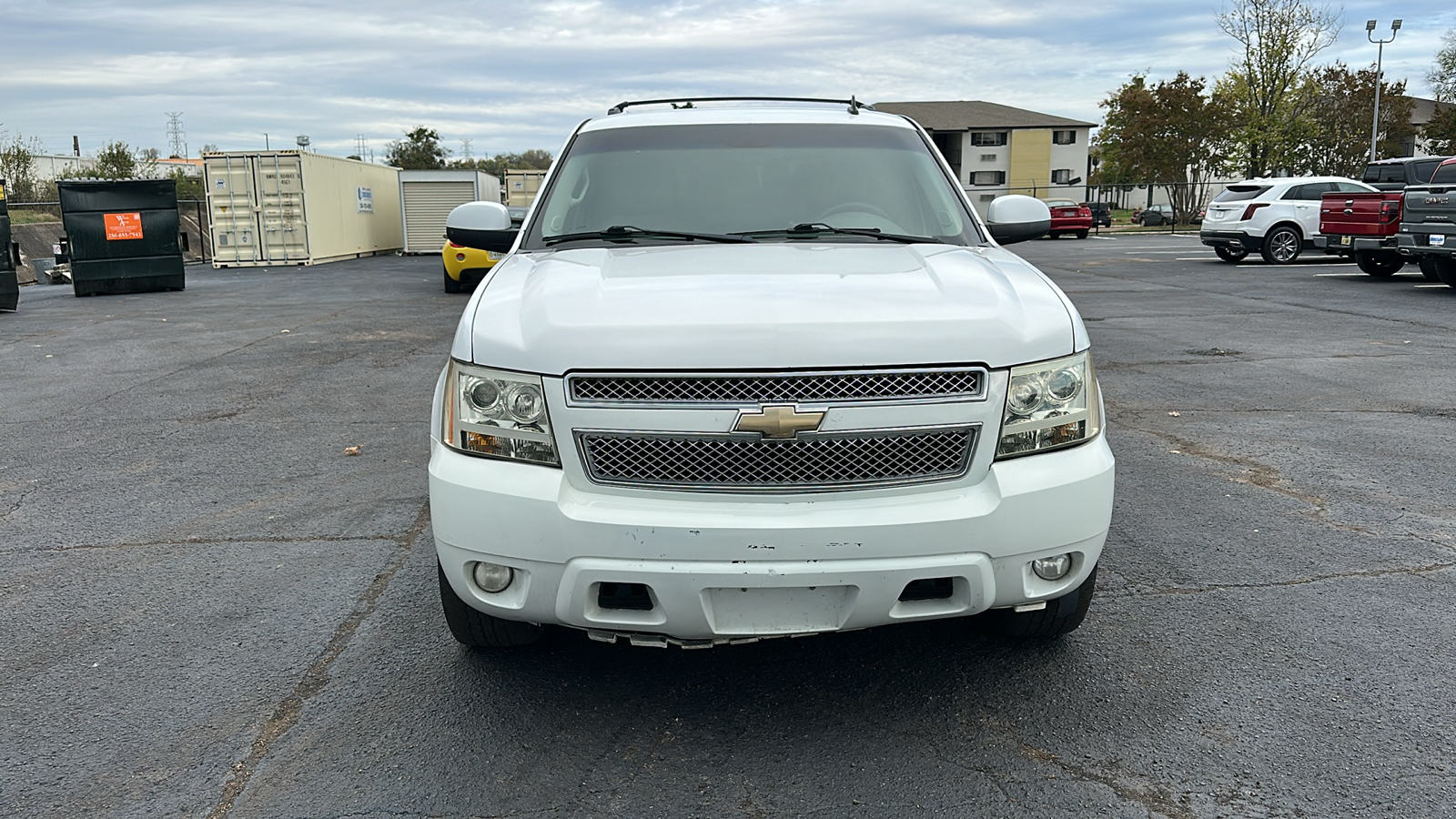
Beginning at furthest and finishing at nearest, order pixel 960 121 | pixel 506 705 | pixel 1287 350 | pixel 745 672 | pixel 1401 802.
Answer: pixel 960 121
pixel 1287 350
pixel 745 672
pixel 506 705
pixel 1401 802

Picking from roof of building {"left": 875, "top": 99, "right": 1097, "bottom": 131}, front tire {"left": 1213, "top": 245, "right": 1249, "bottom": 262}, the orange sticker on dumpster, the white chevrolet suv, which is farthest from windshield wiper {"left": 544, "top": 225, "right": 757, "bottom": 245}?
roof of building {"left": 875, "top": 99, "right": 1097, "bottom": 131}

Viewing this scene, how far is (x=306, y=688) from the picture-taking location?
3.27 metres

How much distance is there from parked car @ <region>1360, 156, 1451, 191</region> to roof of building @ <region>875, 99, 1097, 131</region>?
49.4 m

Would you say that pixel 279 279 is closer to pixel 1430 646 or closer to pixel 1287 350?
pixel 1287 350

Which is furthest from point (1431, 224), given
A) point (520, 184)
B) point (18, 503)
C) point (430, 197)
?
point (430, 197)

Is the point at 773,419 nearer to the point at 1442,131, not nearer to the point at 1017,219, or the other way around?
the point at 1017,219

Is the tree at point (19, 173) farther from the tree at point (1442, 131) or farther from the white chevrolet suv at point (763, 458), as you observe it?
the tree at point (1442, 131)

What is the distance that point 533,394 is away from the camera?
2.77 meters

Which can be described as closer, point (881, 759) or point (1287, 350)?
point (881, 759)

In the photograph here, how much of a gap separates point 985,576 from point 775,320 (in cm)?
83

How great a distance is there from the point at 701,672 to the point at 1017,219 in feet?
8.01

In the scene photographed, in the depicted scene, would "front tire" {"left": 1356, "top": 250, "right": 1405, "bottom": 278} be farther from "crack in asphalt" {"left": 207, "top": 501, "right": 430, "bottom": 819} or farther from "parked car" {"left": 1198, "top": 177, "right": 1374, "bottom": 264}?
"crack in asphalt" {"left": 207, "top": 501, "right": 430, "bottom": 819}

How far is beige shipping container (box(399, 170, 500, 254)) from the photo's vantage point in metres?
30.9

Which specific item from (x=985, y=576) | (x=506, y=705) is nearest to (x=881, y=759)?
(x=985, y=576)
